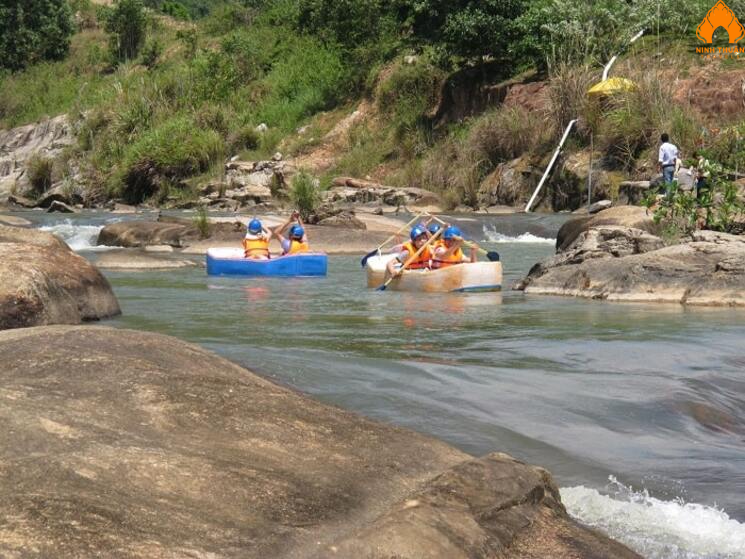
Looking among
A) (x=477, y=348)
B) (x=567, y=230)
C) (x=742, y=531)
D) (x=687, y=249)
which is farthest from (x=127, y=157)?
(x=742, y=531)

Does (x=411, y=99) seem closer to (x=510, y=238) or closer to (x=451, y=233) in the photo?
(x=510, y=238)

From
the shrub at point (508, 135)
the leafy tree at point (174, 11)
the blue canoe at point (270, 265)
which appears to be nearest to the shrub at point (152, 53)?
the leafy tree at point (174, 11)

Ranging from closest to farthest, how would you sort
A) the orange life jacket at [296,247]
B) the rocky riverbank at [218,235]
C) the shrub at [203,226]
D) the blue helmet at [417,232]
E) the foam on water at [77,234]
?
the blue helmet at [417,232], the orange life jacket at [296,247], the rocky riverbank at [218,235], the shrub at [203,226], the foam on water at [77,234]

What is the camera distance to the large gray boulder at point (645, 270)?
11547 millimetres

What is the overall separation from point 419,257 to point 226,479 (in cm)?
1117

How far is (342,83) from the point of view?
38562 mm

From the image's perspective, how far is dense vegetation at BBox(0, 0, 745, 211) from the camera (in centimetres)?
2816

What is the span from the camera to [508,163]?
93.1ft

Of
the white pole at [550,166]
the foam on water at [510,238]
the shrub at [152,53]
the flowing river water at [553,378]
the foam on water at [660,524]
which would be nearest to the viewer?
the foam on water at [660,524]

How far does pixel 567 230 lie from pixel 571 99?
37.5 feet

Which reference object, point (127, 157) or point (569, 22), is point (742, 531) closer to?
point (569, 22)

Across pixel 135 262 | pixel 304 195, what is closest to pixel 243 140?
pixel 304 195

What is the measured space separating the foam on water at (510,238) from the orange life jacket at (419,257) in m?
7.33

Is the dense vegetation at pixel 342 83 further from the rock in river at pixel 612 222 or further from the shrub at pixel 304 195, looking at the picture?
the shrub at pixel 304 195
